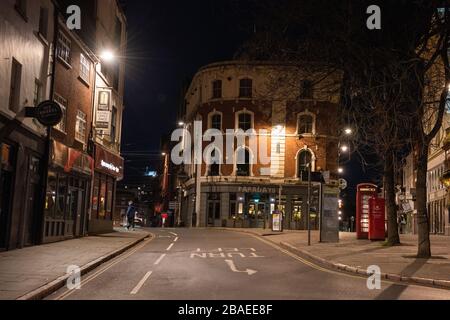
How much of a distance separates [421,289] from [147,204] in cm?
13313

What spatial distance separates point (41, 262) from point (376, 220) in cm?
1658

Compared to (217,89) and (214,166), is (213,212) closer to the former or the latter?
(214,166)

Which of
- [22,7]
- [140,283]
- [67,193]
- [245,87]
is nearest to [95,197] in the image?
[67,193]

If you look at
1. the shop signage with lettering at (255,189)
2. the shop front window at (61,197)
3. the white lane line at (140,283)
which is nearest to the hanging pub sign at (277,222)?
the shop signage with lettering at (255,189)

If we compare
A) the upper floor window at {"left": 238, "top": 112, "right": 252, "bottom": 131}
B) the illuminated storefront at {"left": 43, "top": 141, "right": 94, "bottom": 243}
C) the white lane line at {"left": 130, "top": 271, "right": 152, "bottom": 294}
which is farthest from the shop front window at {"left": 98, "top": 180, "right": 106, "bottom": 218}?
the upper floor window at {"left": 238, "top": 112, "right": 252, "bottom": 131}

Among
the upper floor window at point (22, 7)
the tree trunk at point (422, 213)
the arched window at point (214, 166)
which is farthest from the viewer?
the arched window at point (214, 166)

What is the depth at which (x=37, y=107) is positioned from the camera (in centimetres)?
1744

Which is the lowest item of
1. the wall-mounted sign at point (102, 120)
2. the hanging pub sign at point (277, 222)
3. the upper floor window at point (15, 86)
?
the hanging pub sign at point (277, 222)

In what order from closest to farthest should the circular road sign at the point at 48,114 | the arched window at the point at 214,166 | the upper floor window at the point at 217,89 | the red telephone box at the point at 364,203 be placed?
the circular road sign at the point at 48,114, the red telephone box at the point at 364,203, the arched window at the point at 214,166, the upper floor window at the point at 217,89

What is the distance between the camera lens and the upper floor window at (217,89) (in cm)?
5316

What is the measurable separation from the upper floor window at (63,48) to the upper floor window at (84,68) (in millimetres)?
1947

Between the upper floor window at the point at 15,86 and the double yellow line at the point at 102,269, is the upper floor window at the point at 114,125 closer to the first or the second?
the double yellow line at the point at 102,269

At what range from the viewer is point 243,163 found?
51531 millimetres
